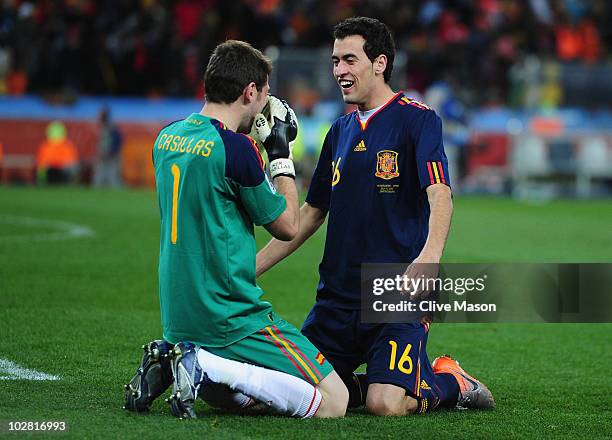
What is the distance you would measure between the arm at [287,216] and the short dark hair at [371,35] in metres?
0.93

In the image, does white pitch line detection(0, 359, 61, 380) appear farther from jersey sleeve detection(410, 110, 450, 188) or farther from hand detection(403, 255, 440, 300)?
jersey sleeve detection(410, 110, 450, 188)

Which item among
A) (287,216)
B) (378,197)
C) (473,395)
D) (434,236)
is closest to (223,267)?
(287,216)

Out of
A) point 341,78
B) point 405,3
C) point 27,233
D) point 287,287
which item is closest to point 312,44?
point 405,3

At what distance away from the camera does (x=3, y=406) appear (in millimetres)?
4863

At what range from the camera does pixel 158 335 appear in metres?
7.15

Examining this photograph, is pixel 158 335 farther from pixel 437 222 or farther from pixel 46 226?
pixel 46 226

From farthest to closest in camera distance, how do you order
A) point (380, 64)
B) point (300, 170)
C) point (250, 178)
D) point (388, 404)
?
point (300, 170), point (380, 64), point (388, 404), point (250, 178)

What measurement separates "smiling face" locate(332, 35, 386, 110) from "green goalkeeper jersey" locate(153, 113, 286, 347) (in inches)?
36.6

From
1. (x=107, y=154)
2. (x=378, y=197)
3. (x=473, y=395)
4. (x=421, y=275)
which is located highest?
(x=107, y=154)

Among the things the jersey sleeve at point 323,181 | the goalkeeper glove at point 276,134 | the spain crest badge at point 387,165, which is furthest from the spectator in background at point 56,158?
the goalkeeper glove at point 276,134

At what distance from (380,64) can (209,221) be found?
135 cm

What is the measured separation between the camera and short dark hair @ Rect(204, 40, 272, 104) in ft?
15.7

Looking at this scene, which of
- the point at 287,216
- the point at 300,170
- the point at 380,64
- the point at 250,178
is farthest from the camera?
the point at 300,170

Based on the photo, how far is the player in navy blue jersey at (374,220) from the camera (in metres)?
5.31
